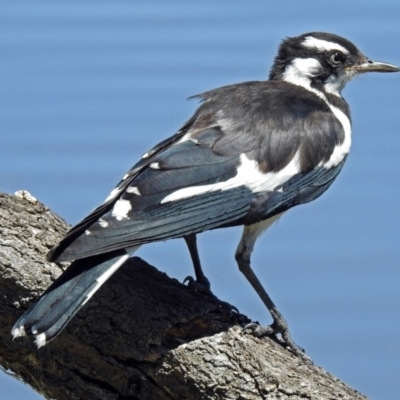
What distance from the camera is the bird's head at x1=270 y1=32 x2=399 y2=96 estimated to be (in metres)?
4.29

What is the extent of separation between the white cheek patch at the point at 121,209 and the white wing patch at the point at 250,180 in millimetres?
157

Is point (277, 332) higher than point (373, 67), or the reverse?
point (373, 67)

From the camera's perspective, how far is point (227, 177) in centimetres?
341

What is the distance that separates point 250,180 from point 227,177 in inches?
3.9

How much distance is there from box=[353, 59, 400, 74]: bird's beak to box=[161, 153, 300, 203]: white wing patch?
90 centimetres

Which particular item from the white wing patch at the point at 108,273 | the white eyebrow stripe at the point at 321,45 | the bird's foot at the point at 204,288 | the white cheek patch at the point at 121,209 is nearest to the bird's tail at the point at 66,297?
the white wing patch at the point at 108,273

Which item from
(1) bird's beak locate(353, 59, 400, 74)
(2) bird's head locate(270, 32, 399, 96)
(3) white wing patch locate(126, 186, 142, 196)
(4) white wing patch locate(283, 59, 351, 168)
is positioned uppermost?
(1) bird's beak locate(353, 59, 400, 74)

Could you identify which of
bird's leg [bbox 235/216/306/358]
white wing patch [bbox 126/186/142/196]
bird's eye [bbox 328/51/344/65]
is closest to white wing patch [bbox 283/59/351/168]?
bird's eye [bbox 328/51/344/65]

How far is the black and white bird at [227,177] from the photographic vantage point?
2.94m

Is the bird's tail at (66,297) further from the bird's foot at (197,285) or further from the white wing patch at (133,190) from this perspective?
the bird's foot at (197,285)

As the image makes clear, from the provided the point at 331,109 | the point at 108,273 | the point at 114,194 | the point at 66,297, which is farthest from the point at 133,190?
the point at 331,109

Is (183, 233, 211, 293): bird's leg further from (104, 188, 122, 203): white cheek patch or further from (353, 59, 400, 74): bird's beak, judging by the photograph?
(353, 59, 400, 74): bird's beak

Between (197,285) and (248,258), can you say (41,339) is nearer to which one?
(197,285)

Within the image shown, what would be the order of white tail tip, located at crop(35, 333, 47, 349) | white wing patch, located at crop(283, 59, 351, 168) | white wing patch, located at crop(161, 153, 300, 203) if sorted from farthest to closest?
1. white wing patch, located at crop(283, 59, 351, 168)
2. white wing patch, located at crop(161, 153, 300, 203)
3. white tail tip, located at crop(35, 333, 47, 349)
